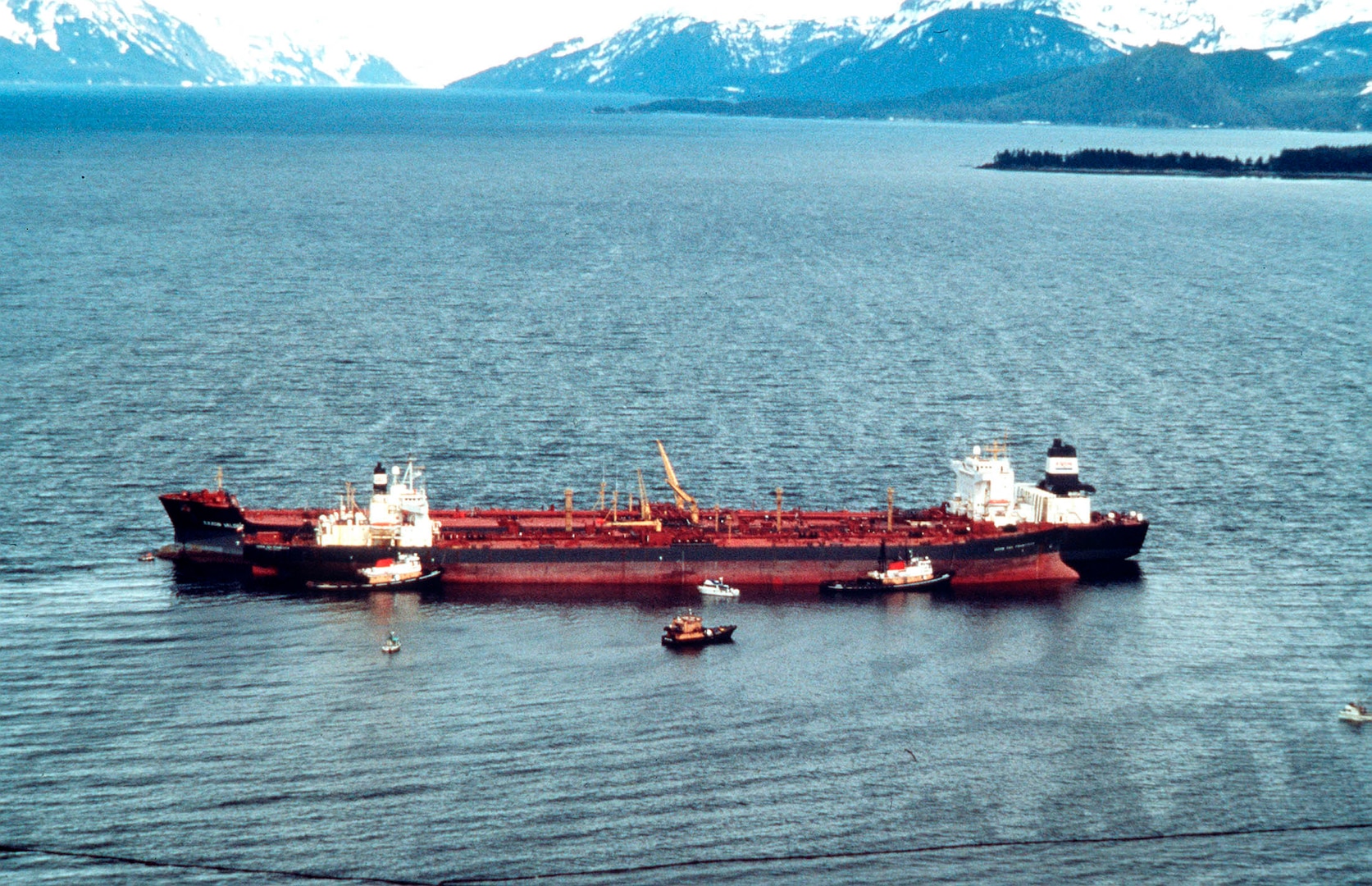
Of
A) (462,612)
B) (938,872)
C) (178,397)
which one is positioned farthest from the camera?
(178,397)

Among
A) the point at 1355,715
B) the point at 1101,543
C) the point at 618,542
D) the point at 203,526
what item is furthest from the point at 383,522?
the point at 1355,715

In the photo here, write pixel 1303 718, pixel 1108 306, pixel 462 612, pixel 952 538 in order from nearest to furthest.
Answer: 1. pixel 1303 718
2. pixel 462 612
3. pixel 952 538
4. pixel 1108 306

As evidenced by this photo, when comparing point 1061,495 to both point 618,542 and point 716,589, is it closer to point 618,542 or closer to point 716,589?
point 716,589

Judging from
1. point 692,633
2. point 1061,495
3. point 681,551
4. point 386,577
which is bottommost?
point 692,633

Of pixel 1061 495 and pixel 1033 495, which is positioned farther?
pixel 1033 495

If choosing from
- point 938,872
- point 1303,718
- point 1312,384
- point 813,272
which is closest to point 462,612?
point 938,872

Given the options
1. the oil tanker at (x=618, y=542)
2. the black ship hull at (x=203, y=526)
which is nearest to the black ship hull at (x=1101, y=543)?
the oil tanker at (x=618, y=542)

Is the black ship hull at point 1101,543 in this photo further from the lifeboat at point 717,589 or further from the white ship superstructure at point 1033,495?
the lifeboat at point 717,589

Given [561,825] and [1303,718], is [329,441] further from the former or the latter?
[1303,718]
